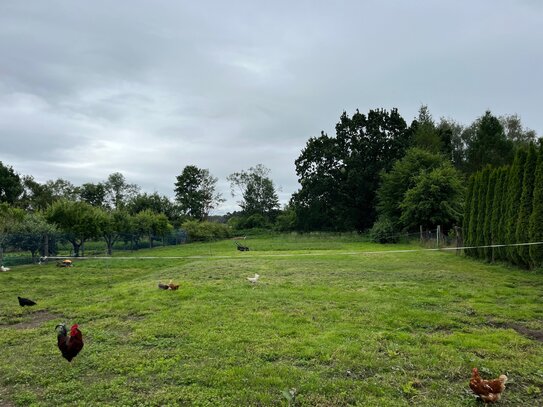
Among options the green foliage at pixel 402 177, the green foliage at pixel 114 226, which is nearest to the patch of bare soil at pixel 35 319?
the green foliage at pixel 114 226

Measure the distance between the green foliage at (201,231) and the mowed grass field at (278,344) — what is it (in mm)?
29001

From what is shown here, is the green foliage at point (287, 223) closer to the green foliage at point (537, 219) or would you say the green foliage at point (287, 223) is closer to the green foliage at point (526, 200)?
the green foliage at point (526, 200)

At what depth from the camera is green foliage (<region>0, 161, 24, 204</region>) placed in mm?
39156

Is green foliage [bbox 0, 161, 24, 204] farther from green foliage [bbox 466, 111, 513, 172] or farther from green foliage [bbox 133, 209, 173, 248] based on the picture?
green foliage [bbox 466, 111, 513, 172]

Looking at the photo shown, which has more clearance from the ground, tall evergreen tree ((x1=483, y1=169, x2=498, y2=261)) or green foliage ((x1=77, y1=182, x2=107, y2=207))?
green foliage ((x1=77, y1=182, x2=107, y2=207))

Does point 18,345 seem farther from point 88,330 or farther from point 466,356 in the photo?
point 466,356

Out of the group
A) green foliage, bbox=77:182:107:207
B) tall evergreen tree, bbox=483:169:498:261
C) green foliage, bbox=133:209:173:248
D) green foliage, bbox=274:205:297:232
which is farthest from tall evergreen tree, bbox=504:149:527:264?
green foliage, bbox=77:182:107:207

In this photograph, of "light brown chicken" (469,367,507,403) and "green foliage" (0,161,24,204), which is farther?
"green foliage" (0,161,24,204)

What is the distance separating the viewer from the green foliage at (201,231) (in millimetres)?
38125

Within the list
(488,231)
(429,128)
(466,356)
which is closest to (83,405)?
(466,356)

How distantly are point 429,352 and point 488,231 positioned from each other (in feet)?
39.8

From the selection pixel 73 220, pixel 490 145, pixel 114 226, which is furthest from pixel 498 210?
pixel 490 145

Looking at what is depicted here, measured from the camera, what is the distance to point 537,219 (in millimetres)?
11211

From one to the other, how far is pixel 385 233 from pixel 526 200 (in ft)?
59.1
